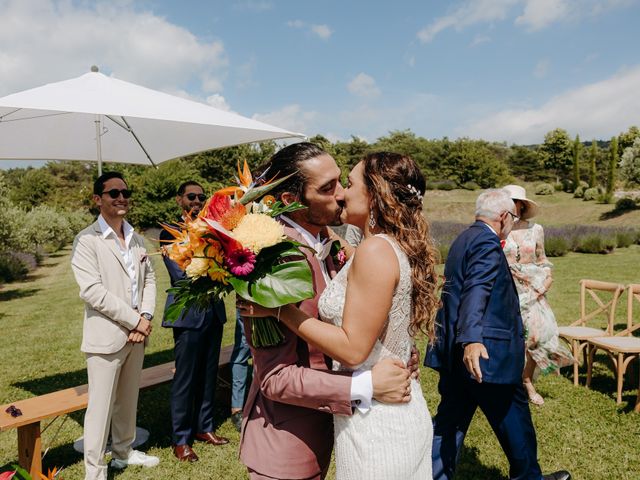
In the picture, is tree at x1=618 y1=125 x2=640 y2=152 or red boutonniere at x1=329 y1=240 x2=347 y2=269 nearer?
red boutonniere at x1=329 y1=240 x2=347 y2=269

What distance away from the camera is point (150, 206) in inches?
1118

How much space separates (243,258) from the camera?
169 cm

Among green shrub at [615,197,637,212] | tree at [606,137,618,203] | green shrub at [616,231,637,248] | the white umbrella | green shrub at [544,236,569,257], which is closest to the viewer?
the white umbrella

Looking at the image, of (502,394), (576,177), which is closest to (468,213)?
(576,177)

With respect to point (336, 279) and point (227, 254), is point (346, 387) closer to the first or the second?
point (336, 279)

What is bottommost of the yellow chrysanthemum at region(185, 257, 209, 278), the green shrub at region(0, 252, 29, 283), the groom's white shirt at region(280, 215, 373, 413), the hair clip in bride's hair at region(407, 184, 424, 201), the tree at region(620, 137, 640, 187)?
the green shrub at region(0, 252, 29, 283)

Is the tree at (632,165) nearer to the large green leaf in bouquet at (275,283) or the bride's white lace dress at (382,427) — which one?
the bride's white lace dress at (382,427)

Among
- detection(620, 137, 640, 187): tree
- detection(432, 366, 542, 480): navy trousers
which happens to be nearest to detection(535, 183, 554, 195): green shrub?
detection(620, 137, 640, 187): tree

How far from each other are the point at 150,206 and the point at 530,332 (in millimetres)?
26344

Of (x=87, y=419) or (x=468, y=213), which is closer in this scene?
(x=87, y=419)

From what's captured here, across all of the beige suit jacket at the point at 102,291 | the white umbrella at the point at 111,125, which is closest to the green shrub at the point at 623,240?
the white umbrella at the point at 111,125

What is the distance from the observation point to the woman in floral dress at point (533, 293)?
5.34 m

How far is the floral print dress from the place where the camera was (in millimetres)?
5340

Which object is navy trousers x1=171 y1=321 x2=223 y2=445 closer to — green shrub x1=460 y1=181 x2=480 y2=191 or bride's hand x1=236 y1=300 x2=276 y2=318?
bride's hand x1=236 y1=300 x2=276 y2=318
